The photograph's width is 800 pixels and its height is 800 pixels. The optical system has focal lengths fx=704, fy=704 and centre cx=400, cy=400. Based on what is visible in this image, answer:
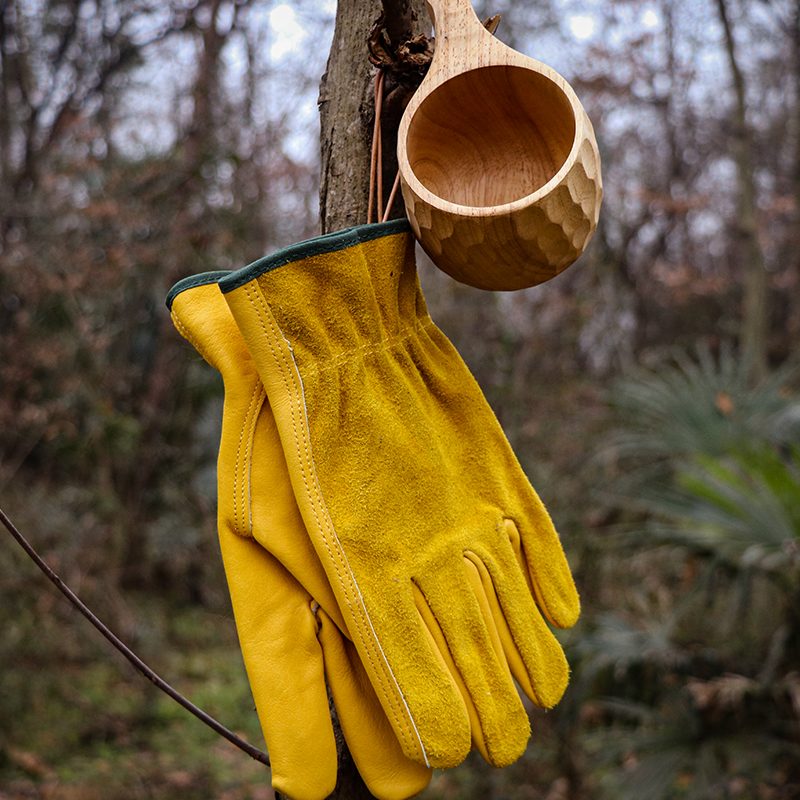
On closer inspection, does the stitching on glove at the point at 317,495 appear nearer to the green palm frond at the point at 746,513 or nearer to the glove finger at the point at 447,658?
the glove finger at the point at 447,658

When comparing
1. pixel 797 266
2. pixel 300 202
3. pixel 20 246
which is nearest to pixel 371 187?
pixel 20 246

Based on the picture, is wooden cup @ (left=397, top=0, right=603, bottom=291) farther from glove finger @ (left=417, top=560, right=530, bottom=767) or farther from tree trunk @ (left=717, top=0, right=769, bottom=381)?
tree trunk @ (left=717, top=0, right=769, bottom=381)

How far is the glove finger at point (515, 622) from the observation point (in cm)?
96

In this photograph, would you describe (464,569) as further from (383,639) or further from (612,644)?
(612,644)

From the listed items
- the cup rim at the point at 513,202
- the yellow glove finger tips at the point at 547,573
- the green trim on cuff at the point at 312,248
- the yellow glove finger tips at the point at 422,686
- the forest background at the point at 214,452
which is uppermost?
the cup rim at the point at 513,202

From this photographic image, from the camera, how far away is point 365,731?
0.86 meters

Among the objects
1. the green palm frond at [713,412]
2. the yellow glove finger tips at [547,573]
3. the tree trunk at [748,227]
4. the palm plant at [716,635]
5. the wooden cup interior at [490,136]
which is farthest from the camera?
the tree trunk at [748,227]

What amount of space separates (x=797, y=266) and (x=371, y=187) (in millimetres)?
8804

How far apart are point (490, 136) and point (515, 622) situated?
0.69m

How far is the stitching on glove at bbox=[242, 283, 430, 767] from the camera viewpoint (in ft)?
2.66

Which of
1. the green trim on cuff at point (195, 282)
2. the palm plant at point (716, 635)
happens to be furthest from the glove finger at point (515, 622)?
the palm plant at point (716, 635)

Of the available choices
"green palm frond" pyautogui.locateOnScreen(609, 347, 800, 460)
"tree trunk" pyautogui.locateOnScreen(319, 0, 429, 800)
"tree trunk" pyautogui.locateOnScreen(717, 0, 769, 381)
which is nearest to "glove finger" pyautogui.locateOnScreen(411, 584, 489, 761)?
"tree trunk" pyautogui.locateOnScreen(319, 0, 429, 800)

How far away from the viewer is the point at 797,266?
8.30 meters

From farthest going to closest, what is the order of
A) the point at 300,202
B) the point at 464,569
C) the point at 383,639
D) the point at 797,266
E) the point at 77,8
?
the point at 797,266 < the point at 300,202 < the point at 77,8 < the point at 464,569 < the point at 383,639
